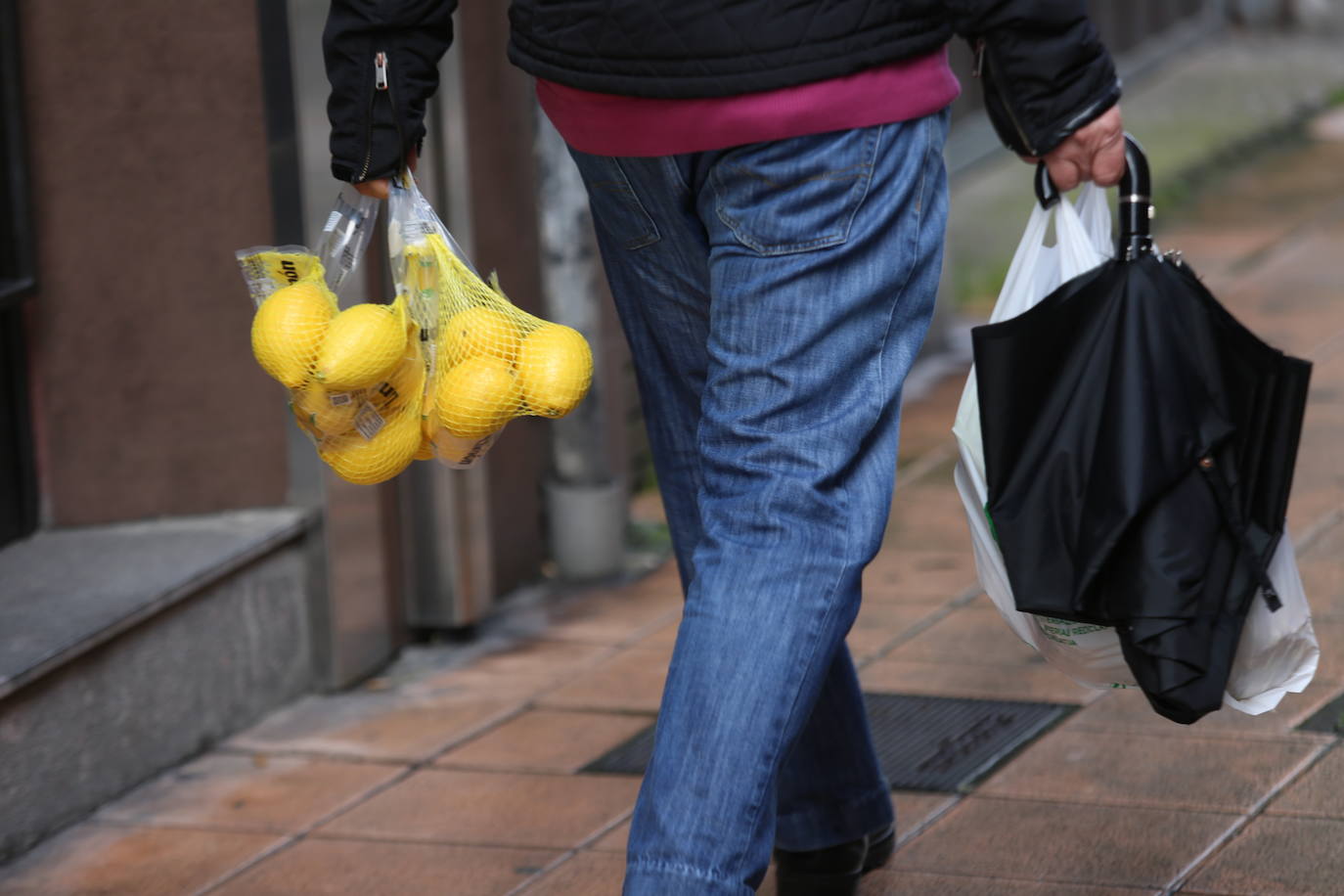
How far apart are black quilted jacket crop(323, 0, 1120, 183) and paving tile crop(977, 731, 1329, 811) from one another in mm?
1263

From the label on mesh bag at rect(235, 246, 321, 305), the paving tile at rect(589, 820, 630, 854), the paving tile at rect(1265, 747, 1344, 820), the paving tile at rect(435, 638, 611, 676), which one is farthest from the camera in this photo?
the paving tile at rect(435, 638, 611, 676)

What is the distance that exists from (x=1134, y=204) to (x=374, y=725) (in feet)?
6.57

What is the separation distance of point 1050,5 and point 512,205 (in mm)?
2450

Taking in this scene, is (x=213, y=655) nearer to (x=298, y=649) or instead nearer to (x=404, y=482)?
(x=298, y=649)

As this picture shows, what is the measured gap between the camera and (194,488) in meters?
3.93

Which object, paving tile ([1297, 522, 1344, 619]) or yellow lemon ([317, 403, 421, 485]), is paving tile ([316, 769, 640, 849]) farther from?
paving tile ([1297, 522, 1344, 619])

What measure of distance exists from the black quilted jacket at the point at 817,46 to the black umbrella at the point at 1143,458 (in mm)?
209

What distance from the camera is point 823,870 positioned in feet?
9.00

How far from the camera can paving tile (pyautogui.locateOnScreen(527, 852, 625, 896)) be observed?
292 cm

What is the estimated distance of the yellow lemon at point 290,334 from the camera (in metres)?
2.45

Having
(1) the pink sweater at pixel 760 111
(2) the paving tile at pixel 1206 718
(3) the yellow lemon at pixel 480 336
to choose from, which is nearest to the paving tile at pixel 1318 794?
(2) the paving tile at pixel 1206 718

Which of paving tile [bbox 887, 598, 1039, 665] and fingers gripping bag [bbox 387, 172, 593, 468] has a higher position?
fingers gripping bag [bbox 387, 172, 593, 468]

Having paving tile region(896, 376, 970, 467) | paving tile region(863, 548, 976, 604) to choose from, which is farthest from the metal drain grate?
paving tile region(896, 376, 970, 467)

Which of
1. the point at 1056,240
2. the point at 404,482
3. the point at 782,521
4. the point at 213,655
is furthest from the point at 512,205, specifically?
the point at 782,521
